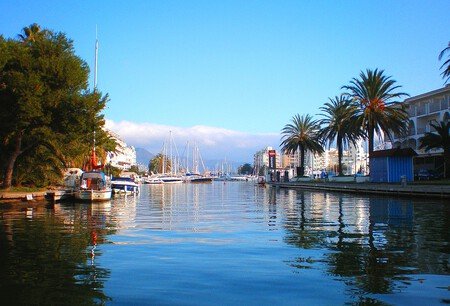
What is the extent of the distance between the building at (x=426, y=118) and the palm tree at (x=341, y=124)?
884 centimetres

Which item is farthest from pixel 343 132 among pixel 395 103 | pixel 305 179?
pixel 305 179

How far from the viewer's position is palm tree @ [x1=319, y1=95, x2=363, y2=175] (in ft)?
205

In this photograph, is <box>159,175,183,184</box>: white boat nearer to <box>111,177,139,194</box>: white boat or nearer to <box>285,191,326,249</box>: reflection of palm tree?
<box>111,177,139,194</box>: white boat

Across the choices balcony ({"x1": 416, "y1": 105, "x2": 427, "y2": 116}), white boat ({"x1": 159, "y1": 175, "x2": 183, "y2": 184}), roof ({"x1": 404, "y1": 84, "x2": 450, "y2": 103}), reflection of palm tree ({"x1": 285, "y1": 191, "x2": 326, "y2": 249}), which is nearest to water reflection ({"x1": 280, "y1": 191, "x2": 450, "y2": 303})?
reflection of palm tree ({"x1": 285, "y1": 191, "x2": 326, "y2": 249})

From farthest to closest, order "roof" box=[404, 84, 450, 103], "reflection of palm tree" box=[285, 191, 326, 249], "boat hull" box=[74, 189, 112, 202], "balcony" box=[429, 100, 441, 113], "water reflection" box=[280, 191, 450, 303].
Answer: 1. "balcony" box=[429, 100, 441, 113]
2. "roof" box=[404, 84, 450, 103]
3. "boat hull" box=[74, 189, 112, 202]
4. "reflection of palm tree" box=[285, 191, 326, 249]
5. "water reflection" box=[280, 191, 450, 303]

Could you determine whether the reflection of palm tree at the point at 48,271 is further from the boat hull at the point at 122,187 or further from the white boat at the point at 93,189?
the boat hull at the point at 122,187

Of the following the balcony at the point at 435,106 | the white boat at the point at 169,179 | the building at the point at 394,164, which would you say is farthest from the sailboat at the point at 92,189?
the white boat at the point at 169,179

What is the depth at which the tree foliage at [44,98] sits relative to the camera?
38344 millimetres

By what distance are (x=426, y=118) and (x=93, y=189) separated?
63518 millimetres

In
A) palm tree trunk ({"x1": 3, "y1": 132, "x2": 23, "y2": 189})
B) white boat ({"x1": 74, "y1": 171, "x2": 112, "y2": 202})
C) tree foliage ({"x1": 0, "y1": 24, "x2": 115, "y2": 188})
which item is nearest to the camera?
tree foliage ({"x1": 0, "y1": 24, "x2": 115, "y2": 188})

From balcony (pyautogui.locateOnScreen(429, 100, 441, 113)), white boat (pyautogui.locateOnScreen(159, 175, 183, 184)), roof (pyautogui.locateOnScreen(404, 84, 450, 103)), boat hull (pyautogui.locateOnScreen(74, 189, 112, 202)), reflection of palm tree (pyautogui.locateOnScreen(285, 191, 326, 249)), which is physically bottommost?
reflection of palm tree (pyautogui.locateOnScreen(285, 191, 326, 249))

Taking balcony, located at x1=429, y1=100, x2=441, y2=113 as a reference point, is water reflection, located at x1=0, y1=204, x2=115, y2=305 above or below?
below

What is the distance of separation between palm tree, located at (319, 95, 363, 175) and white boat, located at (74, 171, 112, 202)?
111ft

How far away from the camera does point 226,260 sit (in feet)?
40.1
